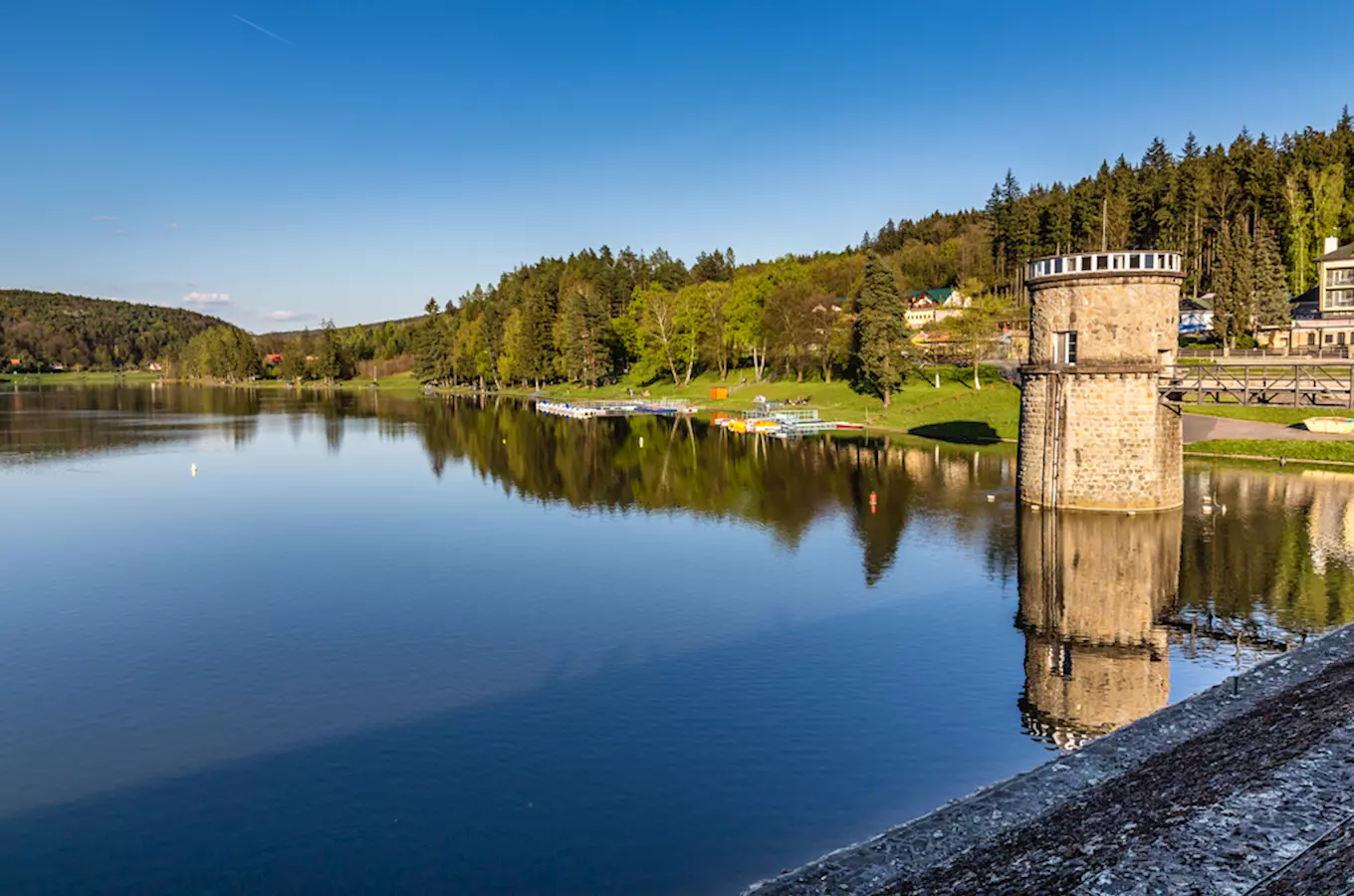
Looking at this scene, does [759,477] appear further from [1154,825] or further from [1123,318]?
[1154,825]

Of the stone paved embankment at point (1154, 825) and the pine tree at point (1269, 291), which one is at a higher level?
the pine tree at point (1269, 291)

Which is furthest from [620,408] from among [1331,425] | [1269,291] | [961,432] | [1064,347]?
[1064,347]

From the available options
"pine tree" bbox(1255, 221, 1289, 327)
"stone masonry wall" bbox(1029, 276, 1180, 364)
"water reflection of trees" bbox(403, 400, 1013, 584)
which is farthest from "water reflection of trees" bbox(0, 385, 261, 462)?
"pine tree" bbox(1255, 221, 1289, 327)

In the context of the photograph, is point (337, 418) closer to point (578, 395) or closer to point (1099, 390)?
point (578, 395)

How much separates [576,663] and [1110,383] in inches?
1293

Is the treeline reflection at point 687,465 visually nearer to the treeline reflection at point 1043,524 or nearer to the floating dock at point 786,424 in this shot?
the treeline reflection at point 1043,524

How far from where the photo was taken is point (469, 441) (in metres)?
99.7

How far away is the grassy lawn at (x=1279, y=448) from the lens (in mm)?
64125

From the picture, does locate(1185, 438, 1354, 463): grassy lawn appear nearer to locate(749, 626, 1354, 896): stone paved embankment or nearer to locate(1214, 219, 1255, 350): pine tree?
locate(1214, 219, 1255, 350): pine tree

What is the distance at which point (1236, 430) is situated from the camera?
237 ft

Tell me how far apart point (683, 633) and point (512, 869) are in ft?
49.0

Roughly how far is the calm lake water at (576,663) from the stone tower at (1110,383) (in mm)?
2594

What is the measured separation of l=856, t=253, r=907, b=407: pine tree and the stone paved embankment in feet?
283

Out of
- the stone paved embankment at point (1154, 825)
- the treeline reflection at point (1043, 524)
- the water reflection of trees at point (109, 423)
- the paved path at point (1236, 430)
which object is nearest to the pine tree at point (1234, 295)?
the paved path at point (1236, 430)
